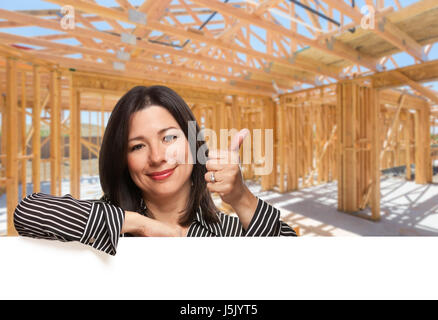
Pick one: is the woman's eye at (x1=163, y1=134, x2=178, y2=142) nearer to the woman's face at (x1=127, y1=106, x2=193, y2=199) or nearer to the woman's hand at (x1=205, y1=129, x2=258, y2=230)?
the woman's face at (x1=127, y1=106, x2=193, y2=199)

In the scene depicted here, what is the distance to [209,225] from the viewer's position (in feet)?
3.73

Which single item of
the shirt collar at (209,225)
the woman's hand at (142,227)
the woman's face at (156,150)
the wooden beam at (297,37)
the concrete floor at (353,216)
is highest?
the wooden beam at (297,37)

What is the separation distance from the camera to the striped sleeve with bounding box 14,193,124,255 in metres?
0.67

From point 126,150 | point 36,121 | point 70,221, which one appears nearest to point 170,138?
point 126,150

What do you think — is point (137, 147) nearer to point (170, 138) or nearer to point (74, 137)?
point (170, 138)

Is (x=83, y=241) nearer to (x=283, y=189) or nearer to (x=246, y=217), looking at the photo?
(x=246, y=217)

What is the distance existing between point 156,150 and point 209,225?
49cm

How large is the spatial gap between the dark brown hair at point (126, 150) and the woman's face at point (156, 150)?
0.03 meters

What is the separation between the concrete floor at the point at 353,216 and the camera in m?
4.51

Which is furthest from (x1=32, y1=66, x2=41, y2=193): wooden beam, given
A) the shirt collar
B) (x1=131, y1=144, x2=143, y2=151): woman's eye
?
the shirt collar

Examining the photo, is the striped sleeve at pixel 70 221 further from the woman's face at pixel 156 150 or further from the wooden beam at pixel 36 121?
the wooden beam at pixel 36 121

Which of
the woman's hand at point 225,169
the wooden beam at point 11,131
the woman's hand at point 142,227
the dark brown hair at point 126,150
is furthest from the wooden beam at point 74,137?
the woman's hand at point 225,169

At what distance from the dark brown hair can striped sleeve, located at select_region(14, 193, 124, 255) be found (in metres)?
0.29

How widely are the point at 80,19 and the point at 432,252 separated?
4.13 m
